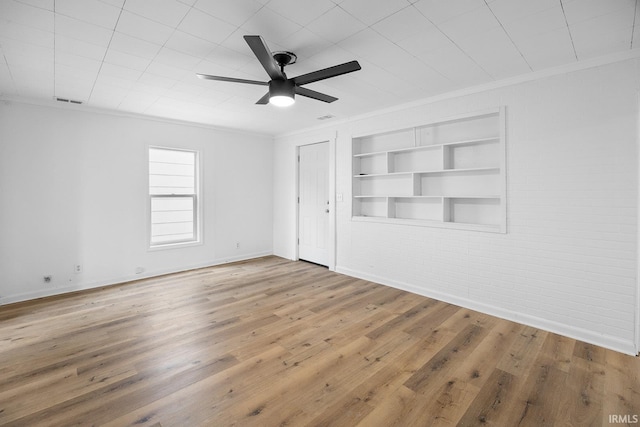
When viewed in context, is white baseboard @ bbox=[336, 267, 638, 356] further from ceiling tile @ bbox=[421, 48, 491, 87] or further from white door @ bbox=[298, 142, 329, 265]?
ceiling tile @ bbox=[421, 48, 491, 87]

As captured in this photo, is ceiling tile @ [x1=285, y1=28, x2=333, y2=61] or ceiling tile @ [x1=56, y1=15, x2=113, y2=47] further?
ceiling tile @ [x1=285, y1=28, x2=333, y2=61]

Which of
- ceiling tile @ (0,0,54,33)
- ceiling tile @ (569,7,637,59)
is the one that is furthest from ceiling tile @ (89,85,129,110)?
ceiling tile @ (569,7,637,59)

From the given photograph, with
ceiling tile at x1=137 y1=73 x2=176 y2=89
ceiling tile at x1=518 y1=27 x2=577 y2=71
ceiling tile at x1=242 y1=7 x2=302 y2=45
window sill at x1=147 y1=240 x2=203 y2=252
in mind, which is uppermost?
ceiling tile at x1=137 y1=73 x2=176 y2=89

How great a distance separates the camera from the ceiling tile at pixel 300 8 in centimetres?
191

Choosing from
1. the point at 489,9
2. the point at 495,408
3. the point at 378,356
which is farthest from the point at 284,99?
the point at 495,408

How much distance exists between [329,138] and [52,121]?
3882 millimetres

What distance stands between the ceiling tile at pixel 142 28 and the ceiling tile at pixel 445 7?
1821 millimetres

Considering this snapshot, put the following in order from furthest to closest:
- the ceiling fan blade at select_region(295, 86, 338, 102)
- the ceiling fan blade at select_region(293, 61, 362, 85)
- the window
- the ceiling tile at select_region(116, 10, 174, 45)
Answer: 1. the window
2. the ceiling fan blade at select_region(295, 86, 338, 102)
3. the ceiling fan blade at select_region(293, 61, 362, 85)
4. the ceiling tile at select_region(116, 10, 174, 45)

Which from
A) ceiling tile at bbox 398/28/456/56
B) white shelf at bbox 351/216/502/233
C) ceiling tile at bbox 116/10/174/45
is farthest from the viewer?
white shelf at bbox 351/216/502/233

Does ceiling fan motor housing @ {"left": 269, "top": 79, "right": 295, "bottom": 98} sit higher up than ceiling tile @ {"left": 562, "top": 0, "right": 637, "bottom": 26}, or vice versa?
ceiling tile @ {"left": 562, "top": 0, "right": 637, "bottom": 26}

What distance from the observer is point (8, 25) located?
2.13 meters

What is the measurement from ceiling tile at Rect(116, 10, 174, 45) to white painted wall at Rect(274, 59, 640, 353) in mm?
3021

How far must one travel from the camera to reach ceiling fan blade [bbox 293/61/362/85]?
2.20 metres

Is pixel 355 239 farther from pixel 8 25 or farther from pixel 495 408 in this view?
pixel 8 25
